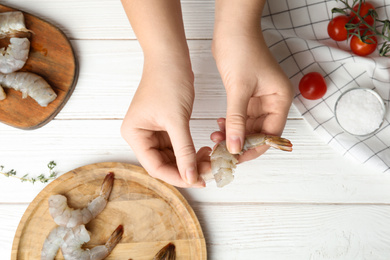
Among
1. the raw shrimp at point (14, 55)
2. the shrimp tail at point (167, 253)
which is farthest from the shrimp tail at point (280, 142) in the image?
the raw shrimp at point (14, 55)

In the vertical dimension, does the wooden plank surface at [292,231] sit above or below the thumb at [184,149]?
below

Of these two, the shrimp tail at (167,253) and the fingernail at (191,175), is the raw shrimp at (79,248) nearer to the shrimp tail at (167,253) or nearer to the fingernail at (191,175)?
the shrimp tail at (167,253)

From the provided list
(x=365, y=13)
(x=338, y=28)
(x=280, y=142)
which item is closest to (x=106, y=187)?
(x=280, y=142)

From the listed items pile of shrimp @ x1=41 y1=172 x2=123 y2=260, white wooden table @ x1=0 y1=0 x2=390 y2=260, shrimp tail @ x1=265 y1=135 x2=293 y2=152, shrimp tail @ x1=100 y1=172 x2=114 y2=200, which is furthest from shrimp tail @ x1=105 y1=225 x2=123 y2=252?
shrimp tail @ x1=265 y1=135 x2=293 y2=152

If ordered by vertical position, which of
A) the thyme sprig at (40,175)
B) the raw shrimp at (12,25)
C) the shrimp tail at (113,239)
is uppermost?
the raw shrimp at (12,25)

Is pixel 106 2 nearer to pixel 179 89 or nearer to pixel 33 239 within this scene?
pixel 179 89

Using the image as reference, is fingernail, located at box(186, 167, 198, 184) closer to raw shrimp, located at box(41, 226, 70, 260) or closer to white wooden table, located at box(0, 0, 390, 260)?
white wooden table, located at box(0, 0, 390, 260)

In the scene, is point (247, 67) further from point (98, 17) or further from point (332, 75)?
point (98, 17)
